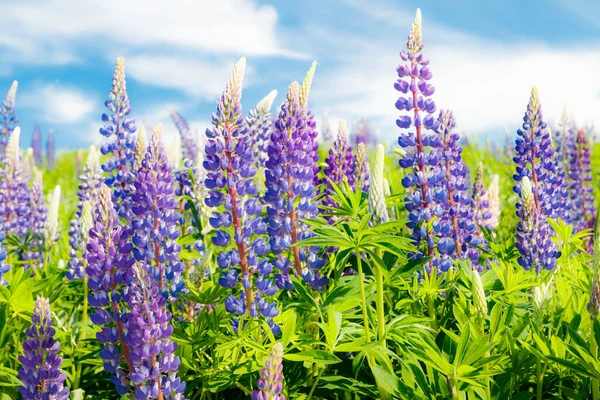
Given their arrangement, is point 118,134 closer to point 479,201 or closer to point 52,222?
point 52,222

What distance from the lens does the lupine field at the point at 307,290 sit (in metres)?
2.29

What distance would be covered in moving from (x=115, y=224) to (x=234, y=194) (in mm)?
499

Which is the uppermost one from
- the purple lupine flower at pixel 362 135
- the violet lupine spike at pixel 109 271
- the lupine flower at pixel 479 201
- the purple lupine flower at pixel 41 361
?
the purple lupine flower at pixel 362 135

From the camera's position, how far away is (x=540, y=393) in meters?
2.44

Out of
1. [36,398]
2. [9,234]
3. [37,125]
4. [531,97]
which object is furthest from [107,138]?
[37,125]

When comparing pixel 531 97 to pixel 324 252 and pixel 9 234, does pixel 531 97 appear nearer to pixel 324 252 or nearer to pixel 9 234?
pixel 324 252

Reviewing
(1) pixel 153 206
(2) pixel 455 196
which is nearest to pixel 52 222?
(1) pixel 153 206

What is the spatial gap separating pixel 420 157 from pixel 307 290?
98 cm

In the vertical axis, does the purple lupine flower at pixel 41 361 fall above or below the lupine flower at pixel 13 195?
below

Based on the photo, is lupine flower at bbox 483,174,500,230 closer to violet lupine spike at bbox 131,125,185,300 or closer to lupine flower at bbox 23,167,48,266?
violet lupine spike at bbox 131,125,185,300

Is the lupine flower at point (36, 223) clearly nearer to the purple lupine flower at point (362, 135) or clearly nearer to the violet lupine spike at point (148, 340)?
the violet lupine spike at point (148, 340)

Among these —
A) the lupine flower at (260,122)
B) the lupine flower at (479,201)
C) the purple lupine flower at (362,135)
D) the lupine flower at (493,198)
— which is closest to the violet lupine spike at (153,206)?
the lupine flower at (260,122)

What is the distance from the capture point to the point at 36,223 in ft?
17.7

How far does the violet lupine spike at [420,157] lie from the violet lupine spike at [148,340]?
4.41 feet
